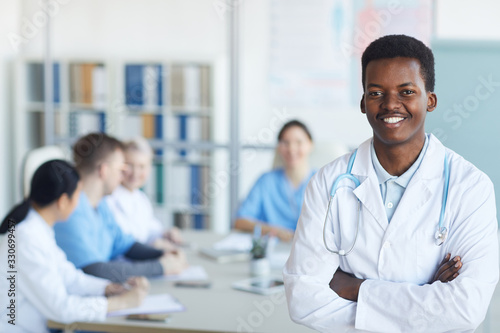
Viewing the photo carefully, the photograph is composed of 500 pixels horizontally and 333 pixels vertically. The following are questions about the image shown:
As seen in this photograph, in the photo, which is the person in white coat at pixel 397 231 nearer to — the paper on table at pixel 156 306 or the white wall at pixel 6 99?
the paper on table at pixel 156 306

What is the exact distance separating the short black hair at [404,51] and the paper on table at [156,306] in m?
1.17

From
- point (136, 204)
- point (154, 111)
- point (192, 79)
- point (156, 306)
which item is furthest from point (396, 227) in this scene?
point (154, 111)

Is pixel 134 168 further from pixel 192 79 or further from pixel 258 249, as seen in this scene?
pixel 192 79

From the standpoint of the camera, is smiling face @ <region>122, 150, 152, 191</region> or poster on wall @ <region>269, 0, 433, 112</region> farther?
poster on wall @ <region>269, 0, 433, 112</region>

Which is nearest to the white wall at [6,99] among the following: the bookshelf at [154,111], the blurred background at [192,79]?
the blurred background at [192,79]

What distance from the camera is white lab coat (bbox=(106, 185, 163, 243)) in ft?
10.5

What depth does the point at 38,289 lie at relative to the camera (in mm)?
2098

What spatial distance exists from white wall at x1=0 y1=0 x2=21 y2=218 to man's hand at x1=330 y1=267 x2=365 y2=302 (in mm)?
4737

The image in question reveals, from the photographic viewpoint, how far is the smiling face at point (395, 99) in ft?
4.54

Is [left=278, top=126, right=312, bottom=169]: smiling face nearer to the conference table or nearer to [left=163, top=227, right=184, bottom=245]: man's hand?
[left=163, top=227, right=184, bottom=245]: man's hand

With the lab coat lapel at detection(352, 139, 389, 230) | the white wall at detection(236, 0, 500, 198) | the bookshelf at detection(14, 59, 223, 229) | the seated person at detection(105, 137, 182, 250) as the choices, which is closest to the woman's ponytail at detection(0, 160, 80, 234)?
the seated person at detection(105, 137, 182, 250)

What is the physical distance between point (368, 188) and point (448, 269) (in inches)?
10.2

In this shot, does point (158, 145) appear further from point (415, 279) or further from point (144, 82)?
point (415, 279)

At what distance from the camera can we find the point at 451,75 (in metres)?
1.68
